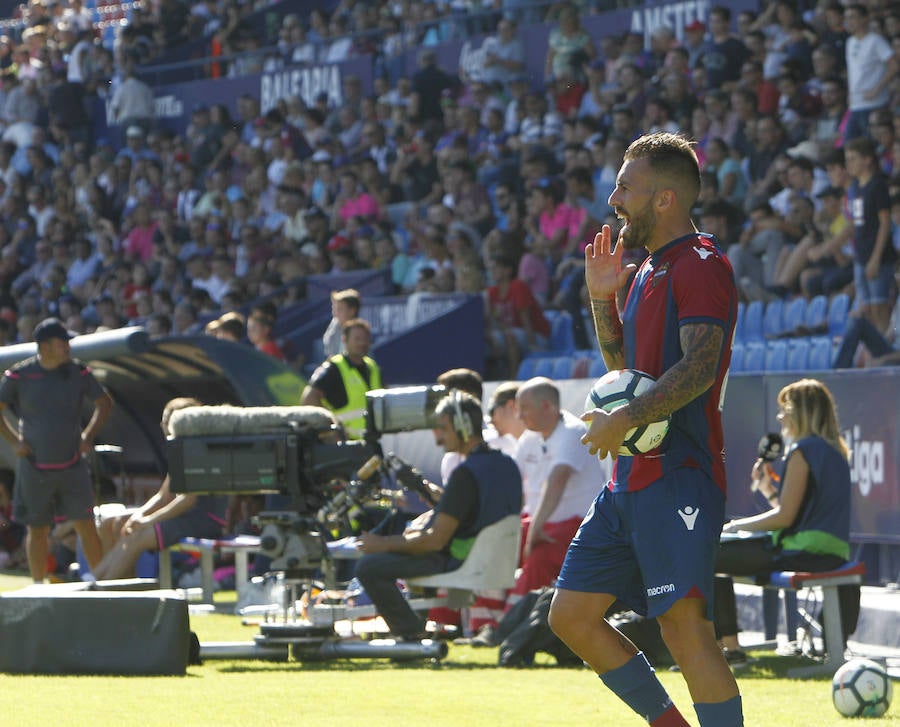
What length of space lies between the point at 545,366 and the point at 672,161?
9.64m

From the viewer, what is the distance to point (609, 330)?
518 cm

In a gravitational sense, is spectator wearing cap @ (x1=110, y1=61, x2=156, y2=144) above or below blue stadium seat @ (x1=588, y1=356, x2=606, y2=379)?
above

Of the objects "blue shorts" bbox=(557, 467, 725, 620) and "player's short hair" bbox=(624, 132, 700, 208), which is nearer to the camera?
"blue shorts" bbox=(557, 467, 725, 620)

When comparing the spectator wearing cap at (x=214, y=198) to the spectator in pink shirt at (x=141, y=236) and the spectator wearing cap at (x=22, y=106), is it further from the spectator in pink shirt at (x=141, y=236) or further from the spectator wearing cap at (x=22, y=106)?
the spectator wearing cap at (x=22, y=106)

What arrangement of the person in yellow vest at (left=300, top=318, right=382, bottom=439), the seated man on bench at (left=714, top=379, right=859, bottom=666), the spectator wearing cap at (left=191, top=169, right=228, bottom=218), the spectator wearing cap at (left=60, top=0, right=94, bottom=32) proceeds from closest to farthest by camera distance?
the seated man on bench at (left=714, top=379, right=859, bottom=666), the person in yellow vest at (left=300, top=318, right=382, bottom=439), the spectator wearing cap at (left=191, top=169, right=228, bottom=218), the spectator wearing cap at (left=60, top=0, right=94, bottom=32)

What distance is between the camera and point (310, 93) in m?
22.6

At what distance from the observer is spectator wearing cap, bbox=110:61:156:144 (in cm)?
2534

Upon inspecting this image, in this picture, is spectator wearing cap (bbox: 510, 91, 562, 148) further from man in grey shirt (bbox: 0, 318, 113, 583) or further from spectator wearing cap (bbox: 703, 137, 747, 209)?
man in grey shirt (bbox: 0, 318, 113, 583)

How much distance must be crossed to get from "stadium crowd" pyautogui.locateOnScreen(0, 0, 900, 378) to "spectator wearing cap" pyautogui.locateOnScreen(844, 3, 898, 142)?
0.02 metres

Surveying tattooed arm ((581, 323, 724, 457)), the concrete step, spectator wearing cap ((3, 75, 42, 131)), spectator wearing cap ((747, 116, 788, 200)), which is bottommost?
the concrete step

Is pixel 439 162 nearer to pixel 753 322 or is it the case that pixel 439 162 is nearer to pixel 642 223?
pixel 753 322

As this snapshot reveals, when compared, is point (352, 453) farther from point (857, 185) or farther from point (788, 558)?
point (857, 185)

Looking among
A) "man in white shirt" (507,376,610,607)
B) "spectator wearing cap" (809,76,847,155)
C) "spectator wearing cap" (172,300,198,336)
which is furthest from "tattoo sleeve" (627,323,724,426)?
"spectator wearing cap" (172,300,198,336)

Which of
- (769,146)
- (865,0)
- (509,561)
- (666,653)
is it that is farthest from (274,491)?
(865,0)
